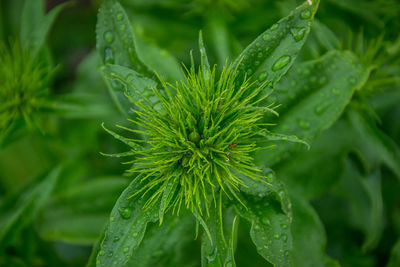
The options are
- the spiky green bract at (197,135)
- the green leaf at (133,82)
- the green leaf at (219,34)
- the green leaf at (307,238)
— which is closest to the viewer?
the spiky green bract at (197,135)

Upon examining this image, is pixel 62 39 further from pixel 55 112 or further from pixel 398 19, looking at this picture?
pixel 398 19

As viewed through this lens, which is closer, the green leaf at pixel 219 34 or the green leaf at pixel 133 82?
the green leaf at pixel 133 82

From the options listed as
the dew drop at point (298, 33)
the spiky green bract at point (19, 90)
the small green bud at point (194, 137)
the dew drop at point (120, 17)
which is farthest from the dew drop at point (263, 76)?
the spiky green bract at point (19, 90)

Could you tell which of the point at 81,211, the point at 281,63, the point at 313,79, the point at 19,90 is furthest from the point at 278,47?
the point at 81,211

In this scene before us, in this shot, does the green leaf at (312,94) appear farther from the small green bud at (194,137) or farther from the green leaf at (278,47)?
the small green bud at (194,137)

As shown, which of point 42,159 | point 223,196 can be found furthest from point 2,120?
point 223,196

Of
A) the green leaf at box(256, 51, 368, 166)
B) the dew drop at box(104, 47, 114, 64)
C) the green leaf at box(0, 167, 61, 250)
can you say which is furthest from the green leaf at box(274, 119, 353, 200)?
the green leaf at box(0, 167, 61, 250)

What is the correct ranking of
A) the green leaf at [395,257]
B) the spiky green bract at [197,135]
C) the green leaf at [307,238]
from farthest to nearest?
the green leaf at [395,257]
the green leaf at [307,238]
the spiky green bract at [197,135]

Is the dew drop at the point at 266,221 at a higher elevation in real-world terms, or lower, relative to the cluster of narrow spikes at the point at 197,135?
lower
